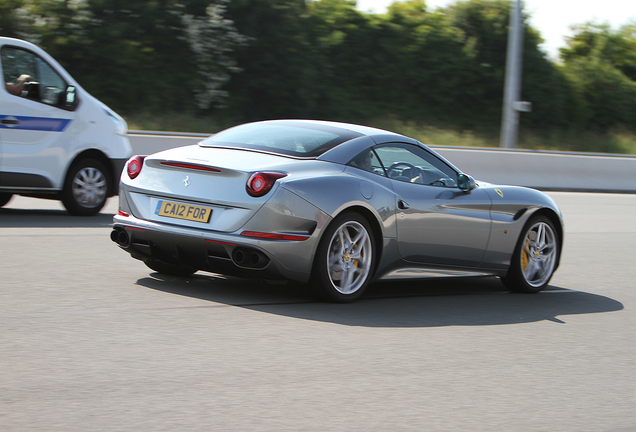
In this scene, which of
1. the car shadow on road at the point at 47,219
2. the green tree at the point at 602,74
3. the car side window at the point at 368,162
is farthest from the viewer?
the green tree at the point at 602,74

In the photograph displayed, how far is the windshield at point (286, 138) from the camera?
6.48 meters

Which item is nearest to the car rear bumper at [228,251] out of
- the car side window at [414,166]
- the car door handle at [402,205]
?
the car door handle at [402,205]

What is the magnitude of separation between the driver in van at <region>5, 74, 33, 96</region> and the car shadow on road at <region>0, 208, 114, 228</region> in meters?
1.46

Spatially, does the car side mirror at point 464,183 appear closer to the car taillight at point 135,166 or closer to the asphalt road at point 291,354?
the asphalt road at point 291,354

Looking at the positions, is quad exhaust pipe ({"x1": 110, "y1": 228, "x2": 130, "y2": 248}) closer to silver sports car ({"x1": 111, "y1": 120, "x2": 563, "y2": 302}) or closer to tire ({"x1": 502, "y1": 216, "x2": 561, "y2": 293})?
silver sports car ({"x1": 111, "y1": 120, "x2": 563, "y2": 302})

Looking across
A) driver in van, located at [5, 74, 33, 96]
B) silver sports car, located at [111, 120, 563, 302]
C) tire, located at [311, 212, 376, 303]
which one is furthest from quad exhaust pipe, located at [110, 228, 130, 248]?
driver in van, located at [5, 74, 33, 96]

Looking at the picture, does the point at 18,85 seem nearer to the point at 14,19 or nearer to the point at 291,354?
the point at 291,354

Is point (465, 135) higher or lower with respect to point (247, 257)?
higher

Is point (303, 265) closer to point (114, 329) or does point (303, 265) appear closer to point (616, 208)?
point (114, 329)

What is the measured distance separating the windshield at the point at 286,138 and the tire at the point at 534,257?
2012 mm

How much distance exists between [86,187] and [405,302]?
17.8 ft

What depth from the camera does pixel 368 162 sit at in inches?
261

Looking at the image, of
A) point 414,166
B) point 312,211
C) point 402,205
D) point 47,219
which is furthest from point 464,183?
point 47,219

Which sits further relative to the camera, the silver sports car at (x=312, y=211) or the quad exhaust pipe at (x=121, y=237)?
the quad exhaust pipe at (x=121, y=237)
